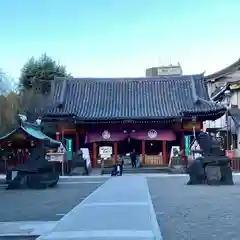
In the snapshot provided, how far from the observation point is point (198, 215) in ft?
41.1

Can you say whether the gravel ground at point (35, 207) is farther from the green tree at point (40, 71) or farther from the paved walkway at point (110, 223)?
the green tree at point (40, 71)

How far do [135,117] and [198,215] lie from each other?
→ 91.8 ft

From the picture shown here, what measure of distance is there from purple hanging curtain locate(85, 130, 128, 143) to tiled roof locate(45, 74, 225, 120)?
1.50 m

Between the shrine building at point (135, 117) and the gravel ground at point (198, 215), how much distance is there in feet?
69.7

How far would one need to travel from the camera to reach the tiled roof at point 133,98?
40812 millimetres

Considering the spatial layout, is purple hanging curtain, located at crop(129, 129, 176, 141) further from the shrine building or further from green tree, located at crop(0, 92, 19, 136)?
green tree, located at crop(0, 92, 19, 136)

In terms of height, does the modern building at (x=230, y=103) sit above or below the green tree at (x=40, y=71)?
below

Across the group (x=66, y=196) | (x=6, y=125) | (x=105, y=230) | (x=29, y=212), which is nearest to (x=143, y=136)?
(x=6, y=125)

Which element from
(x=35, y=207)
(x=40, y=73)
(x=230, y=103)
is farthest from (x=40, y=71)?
(x=35, y=207)

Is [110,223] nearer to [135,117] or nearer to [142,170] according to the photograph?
[142,170]

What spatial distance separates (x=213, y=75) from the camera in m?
53.9

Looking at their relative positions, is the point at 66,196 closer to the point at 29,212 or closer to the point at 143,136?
the point at 29,212

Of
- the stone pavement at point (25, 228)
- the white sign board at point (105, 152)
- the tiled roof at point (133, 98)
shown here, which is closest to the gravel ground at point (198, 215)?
the stone pavement at point (25, 228)

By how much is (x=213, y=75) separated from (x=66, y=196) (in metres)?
37.6
